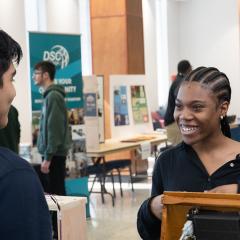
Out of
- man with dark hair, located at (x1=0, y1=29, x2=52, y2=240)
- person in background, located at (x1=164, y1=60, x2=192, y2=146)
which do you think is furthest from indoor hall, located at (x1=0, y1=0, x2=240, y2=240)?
man with dark hair, located at (x1=0, y1=29, x2=52, y2=240)

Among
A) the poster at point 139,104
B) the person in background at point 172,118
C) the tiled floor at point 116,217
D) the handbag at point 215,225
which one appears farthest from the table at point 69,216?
the poster at point 139,104

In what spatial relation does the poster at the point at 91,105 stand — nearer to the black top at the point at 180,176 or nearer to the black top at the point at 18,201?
the black top at the point at 180,176

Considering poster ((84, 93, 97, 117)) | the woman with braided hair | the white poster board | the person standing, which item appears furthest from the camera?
the white poster board

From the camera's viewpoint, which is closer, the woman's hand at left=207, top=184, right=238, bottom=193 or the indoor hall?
the woman's hand at left=207, top=184, right=238, bottom=193

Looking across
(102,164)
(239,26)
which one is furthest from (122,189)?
(239,26)

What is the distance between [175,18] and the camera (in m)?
14.0

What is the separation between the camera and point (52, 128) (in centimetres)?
512

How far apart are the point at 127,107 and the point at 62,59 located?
219 centimetres

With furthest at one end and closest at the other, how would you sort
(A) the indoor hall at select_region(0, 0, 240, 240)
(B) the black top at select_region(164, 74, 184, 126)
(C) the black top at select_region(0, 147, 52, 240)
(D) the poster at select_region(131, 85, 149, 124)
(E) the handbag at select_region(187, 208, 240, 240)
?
(D) the poster at select_region(131, 85, 149, 124), (B) the black top at select_region(164, 74, 184, 126), (A) the indoor hall at select_region(0, 0, 240, 240), (E) the handbag at select_region(187, 208, 240, 240), (C) the black top at select_region(0, 147, 52, 240)

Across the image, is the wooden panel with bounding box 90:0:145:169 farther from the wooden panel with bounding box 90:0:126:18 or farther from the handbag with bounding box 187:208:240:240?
the handbag with bounding box 187:208:240:240

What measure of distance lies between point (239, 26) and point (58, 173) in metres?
9.38

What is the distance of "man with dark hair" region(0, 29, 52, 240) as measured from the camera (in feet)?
3.36

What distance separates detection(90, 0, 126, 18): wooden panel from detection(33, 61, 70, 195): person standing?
3.58 meters

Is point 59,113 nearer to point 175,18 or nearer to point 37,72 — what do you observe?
point 37,72
